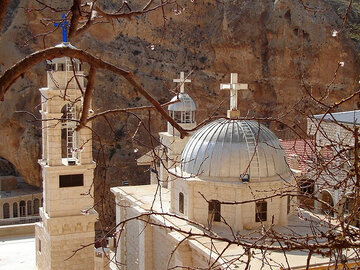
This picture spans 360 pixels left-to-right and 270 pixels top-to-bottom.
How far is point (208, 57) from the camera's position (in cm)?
3653

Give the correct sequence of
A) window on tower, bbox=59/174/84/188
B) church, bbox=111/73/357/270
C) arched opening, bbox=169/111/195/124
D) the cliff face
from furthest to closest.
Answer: the cliff face, arched opening, bbox=169/111/195/124, window on tower, bbox=59/174/84/188, church, bbox=111/73/357/270

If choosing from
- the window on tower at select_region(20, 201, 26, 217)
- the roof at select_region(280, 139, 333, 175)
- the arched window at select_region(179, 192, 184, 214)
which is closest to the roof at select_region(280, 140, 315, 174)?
the roof at select_region(280, 139, 333, 175)

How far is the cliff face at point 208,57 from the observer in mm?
33094

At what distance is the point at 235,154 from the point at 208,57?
2616 cm

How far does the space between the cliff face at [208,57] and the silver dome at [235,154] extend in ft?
70.0

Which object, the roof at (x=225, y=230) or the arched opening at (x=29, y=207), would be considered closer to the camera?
the roof at (x=225, y=230)

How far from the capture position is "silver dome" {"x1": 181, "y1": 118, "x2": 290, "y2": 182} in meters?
11.2

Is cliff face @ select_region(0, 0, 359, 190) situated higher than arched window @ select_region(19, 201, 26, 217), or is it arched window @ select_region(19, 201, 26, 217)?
cliff face @ select_region(0, 0, 359, 190)

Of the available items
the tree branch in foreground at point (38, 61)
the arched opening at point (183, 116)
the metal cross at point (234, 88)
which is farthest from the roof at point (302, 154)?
the arched opening at point (183, 116)

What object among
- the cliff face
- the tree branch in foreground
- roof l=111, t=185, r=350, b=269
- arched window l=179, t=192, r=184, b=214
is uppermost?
the cliff face

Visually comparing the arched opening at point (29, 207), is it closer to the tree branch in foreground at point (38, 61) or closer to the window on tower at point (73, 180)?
the window on tower at point (73, 180)

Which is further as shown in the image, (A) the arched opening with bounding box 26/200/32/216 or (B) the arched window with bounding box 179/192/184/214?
(A) the arched opening with bounding box 26/200/32/216

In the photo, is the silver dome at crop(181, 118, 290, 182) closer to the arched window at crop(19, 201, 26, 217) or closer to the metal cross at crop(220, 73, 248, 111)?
the metal cross at crop(220, 73, 248, 111)

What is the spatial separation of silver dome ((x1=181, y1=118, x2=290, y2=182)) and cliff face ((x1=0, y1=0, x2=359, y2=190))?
21.3m
